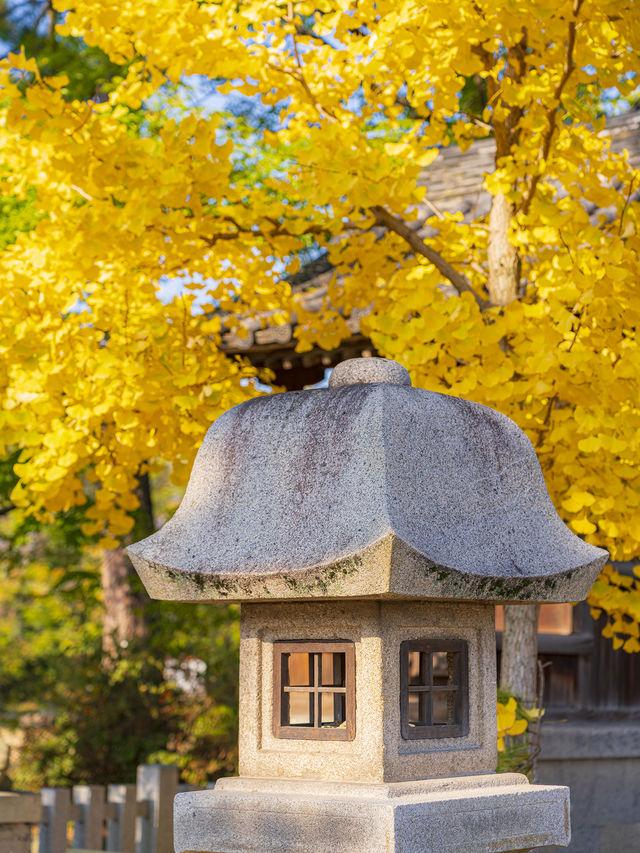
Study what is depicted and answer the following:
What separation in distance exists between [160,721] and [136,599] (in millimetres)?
1999

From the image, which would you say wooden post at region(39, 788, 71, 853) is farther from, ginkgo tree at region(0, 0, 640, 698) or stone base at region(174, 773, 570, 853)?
stone base at region(174, 773, 570, 853)

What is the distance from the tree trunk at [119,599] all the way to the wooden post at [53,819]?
3.82 meters

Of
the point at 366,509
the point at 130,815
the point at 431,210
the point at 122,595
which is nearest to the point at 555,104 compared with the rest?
the point at 366,509

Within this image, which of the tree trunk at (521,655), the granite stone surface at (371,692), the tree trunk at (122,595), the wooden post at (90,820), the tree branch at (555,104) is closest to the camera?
the granite stone surface at (371,692)

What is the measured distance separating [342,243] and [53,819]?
399 cm

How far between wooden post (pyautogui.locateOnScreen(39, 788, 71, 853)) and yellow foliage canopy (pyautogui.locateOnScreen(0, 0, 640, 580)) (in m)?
1.97

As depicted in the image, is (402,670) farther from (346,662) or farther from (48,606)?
Result: (48,606)

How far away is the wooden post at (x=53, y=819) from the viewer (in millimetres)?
6758

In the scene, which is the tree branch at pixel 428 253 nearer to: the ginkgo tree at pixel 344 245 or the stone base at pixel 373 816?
the ginkgo tree at pixel 344 245

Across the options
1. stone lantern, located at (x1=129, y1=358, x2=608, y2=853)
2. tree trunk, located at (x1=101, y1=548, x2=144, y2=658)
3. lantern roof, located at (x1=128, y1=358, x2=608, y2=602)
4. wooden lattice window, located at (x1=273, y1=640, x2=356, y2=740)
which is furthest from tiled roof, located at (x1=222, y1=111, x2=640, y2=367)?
tree trunk, located at (x1=101, y1=548, x2=144, y2=658)

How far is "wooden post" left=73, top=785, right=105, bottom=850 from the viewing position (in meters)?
7.00

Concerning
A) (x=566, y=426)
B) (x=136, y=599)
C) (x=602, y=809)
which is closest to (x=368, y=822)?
(x=566, y=426)

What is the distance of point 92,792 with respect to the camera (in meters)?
7.05

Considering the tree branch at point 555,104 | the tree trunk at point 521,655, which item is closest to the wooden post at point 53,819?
the tree trunk at point 521,655
